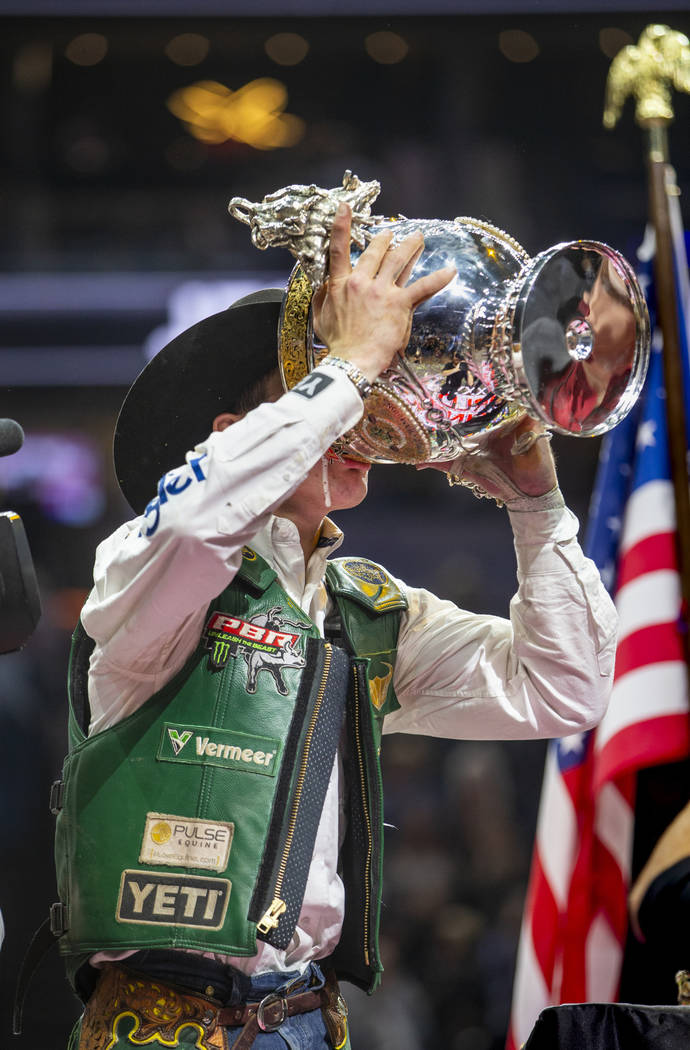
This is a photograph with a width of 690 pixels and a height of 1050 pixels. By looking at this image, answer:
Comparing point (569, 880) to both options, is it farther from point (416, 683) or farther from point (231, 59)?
point (231, 59)

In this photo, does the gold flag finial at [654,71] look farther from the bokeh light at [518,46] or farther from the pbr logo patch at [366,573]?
the pbr logo patch at [366,573]

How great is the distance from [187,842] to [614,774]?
4.68 ft

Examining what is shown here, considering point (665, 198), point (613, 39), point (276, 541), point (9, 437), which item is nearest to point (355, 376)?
point (276, 541)

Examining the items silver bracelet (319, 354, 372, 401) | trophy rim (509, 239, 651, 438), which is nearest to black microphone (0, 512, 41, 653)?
silver bracelet (319, 354, 372, 401)

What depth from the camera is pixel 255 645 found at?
4.65 ft

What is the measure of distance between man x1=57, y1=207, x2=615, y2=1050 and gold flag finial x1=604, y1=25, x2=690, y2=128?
5.35ft

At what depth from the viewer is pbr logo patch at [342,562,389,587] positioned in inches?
64.9

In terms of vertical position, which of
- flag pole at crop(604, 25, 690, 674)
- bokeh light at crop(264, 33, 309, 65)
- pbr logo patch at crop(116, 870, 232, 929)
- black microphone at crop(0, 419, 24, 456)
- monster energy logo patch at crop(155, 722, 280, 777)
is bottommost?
pbr logo patch at crop(116, 870, 232, 929)

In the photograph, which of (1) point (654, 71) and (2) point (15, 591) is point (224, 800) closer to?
(2) point (15, 591)

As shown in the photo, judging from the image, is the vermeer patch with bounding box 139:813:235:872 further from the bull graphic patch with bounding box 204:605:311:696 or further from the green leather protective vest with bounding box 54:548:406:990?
the bull graphic patch with bounding box 204:605:311:696

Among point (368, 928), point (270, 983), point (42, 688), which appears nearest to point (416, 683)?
point (368, 928)

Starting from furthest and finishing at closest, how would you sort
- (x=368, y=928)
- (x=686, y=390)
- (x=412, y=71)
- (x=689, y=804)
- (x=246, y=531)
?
(x=412, y=71), (x=686, y=390), (x=689, y=804), (x=368, y=928), (x=246, y=531)

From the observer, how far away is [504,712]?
162 centimetres

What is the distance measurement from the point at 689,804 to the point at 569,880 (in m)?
0.31
